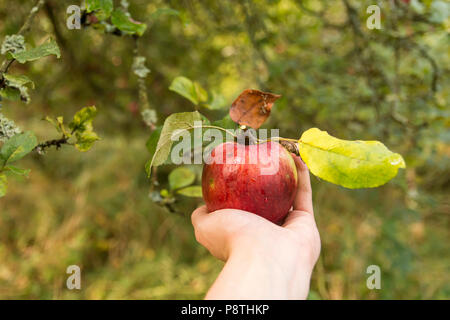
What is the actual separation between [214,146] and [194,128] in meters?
0.08

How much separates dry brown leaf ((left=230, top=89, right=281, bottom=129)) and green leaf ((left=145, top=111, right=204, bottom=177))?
8 cm

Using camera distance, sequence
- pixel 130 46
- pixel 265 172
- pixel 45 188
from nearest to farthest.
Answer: pixel 265 172, pixel 130 46, pixel 45 188

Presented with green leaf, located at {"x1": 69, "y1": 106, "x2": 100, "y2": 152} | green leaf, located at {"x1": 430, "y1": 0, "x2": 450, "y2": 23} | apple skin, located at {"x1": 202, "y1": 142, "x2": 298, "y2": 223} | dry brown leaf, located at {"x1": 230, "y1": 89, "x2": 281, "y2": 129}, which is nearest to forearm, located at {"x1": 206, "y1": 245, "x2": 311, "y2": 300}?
apple skin, located at {"x1": 202, "y1": 142, "x2": 298, "y2": 223}

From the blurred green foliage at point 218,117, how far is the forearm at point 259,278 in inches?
23.9

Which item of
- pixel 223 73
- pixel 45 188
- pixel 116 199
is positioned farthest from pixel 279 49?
pixel 45 188

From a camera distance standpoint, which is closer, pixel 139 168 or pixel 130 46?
pixel 130 46

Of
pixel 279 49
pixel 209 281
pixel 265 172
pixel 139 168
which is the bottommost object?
pixel 209 281

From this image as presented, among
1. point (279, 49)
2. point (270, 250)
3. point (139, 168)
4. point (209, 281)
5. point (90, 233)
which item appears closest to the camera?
point (270, 250)

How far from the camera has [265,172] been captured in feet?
2.08

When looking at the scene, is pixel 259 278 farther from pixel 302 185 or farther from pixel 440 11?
pixel 440 11

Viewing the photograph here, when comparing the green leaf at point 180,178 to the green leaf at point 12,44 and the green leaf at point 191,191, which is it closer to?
the green leaf at point 191,191

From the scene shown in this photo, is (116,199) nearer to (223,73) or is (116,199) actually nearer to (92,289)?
(92,289)

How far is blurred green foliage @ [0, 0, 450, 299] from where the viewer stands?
1.39 m

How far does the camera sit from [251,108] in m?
0.63
